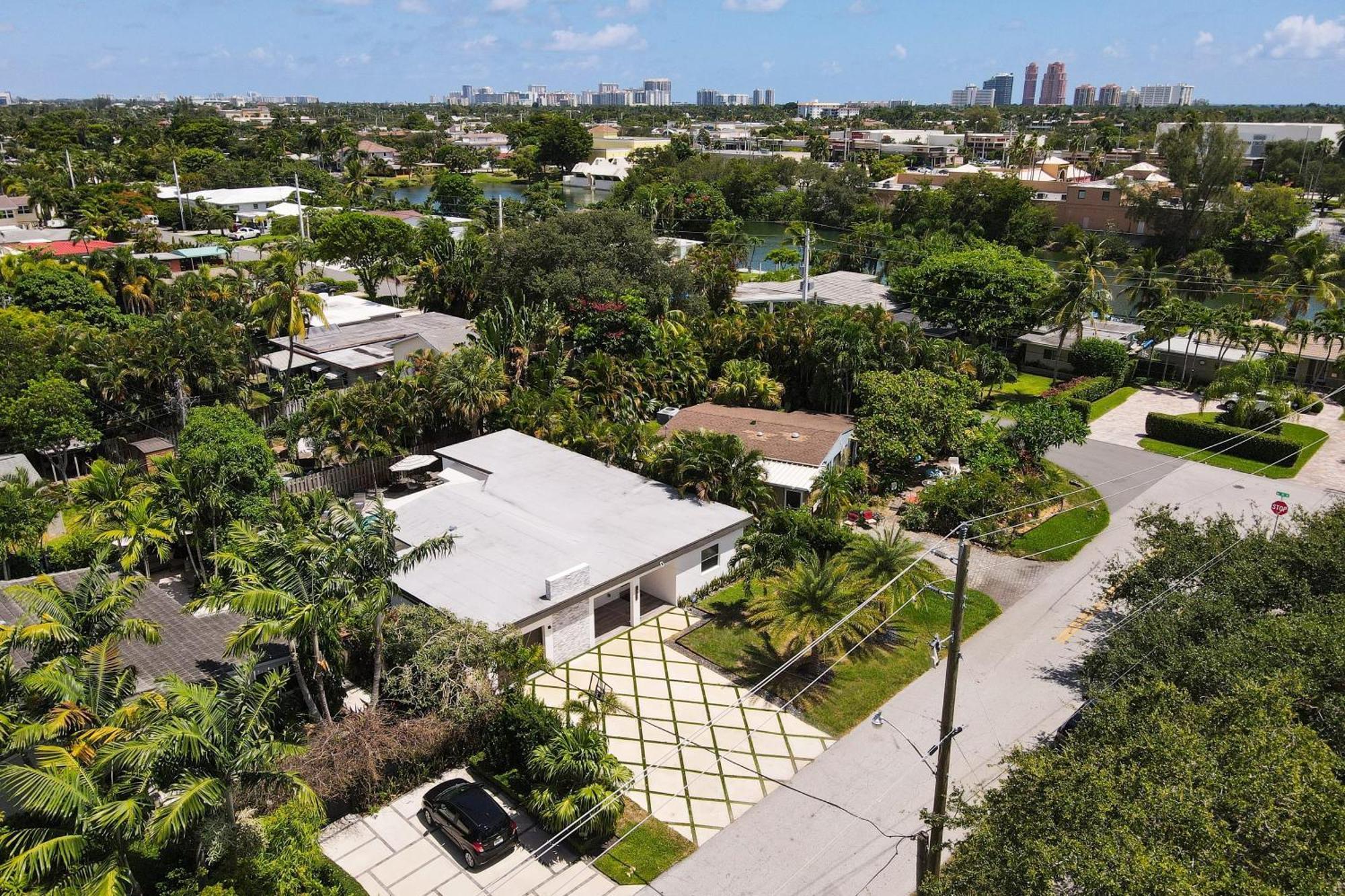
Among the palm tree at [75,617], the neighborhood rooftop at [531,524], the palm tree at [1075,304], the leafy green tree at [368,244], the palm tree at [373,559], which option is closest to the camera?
the palm tree at [75,617]

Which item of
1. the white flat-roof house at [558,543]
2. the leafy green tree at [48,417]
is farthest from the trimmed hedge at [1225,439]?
the leafy green tree at [48,417]

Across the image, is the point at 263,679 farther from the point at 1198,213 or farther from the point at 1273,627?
the point at 1198,213

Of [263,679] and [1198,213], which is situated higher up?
[1198,213]

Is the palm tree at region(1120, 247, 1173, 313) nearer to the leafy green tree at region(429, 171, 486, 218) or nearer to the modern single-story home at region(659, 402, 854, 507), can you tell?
the modern single-story home at region(659, 402, 854, 507)

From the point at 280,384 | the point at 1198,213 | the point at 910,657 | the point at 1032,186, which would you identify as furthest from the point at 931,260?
the point at 1032,186

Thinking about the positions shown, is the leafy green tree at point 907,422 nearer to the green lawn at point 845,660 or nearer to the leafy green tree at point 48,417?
the green lawn at point 845,660
